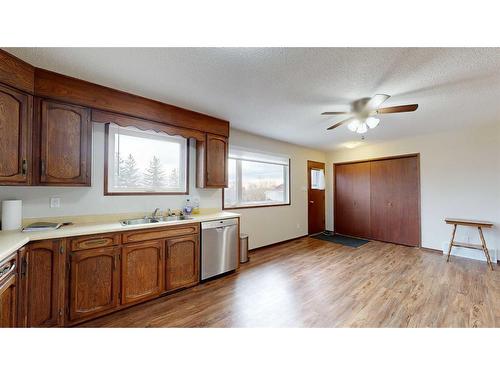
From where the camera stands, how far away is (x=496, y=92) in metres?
2.21

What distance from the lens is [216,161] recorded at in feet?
10.2

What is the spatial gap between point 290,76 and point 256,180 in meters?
2.40

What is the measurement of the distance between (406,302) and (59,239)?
3377mm

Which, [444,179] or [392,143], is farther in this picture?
[392,143]

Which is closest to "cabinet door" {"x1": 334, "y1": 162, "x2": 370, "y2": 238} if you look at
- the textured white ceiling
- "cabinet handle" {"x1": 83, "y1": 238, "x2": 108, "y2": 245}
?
the textured white ceiling

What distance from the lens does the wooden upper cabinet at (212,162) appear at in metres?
2.99

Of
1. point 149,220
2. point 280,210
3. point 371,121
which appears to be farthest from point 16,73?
point 280,210

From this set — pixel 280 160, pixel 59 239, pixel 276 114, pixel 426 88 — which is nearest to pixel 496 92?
pixel 426 88

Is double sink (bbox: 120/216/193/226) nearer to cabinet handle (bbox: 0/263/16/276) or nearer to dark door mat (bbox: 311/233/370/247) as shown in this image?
cabinet handle (bbox: 0/263/16/276)

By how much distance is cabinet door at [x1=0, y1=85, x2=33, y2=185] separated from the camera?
1.61 metres

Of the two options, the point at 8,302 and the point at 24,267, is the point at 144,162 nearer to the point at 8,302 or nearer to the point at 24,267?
the point at 24,267

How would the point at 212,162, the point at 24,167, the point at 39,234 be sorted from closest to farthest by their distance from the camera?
the point at 39,234 < the point at 24,167 < the point at 212,162

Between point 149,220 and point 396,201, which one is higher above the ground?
point 396,201

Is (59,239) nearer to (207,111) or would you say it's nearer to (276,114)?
(207,111)
